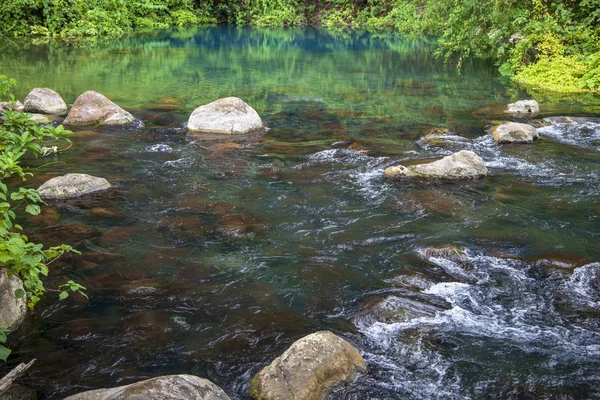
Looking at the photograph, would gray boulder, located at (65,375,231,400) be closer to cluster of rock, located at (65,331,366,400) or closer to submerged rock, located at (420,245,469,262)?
cluster of rock, located at (65,331,366,400)

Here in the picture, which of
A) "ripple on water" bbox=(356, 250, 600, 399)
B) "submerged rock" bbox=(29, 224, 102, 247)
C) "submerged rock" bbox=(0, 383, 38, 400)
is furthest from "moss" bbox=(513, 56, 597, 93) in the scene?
"submerged rock" bbox=(0, 383, 38, 400)

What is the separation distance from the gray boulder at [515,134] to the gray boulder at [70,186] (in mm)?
6825

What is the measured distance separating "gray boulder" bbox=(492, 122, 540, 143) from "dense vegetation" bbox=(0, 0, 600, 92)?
5783 millimetres

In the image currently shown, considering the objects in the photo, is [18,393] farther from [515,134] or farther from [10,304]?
[515,134]

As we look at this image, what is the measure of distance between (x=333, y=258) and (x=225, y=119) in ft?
19.8

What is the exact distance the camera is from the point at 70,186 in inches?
323

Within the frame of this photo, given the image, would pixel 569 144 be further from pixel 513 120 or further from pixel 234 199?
pixel 234 199

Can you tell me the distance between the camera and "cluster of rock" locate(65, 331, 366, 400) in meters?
3.84

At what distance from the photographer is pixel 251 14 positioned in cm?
4441

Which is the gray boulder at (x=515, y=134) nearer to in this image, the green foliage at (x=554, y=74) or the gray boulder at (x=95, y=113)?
the green foliage at (x=554, y=74)

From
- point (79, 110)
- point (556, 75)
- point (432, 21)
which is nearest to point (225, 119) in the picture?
point (79, 110)

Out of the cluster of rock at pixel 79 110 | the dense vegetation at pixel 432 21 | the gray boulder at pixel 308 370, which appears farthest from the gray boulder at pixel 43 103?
the dense vegetation at pixel 432 21

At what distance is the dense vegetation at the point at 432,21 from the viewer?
53.9 feet

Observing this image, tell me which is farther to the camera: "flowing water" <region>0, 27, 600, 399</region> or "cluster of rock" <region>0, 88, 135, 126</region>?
"cluster of rock" <region>0, 88, 135, 126</region>
